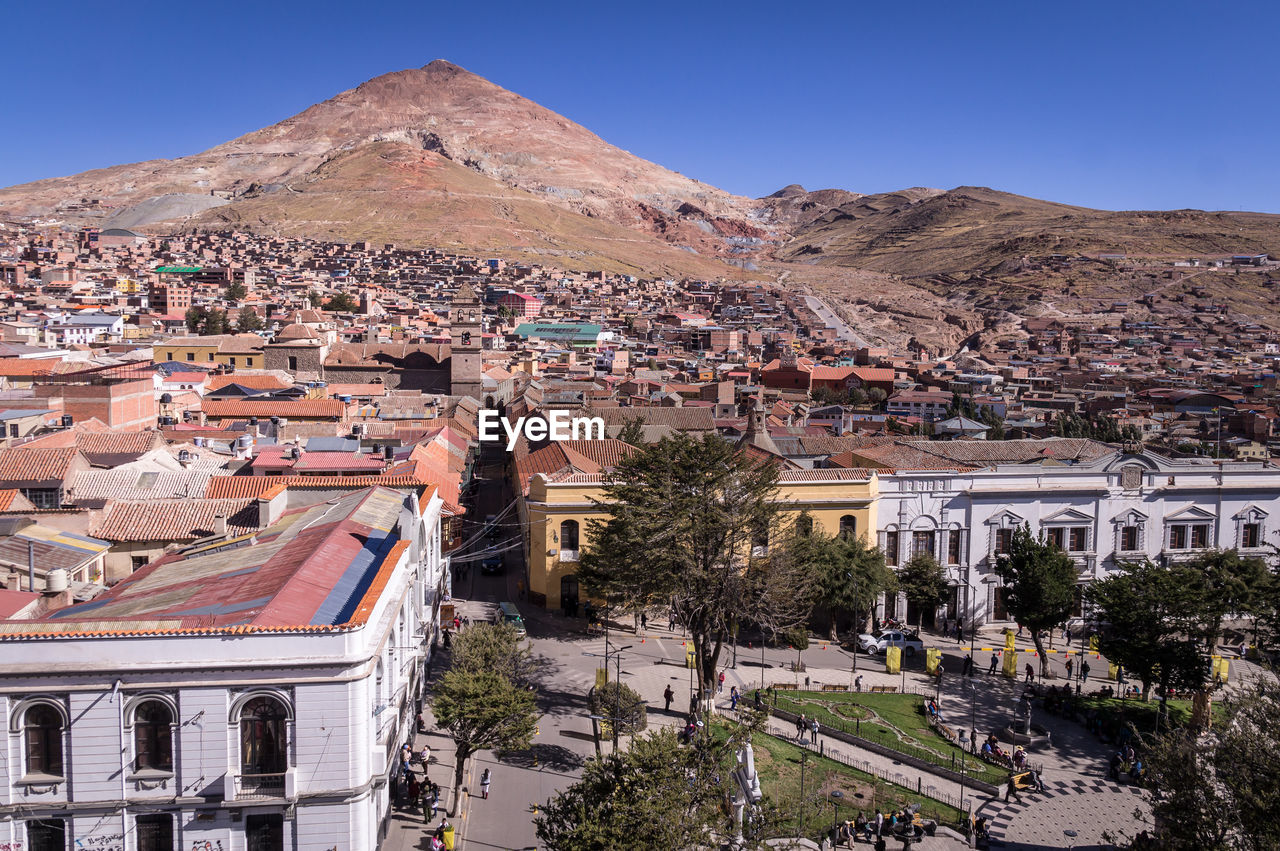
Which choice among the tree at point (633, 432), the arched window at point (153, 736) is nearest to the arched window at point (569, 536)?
the tree at point (633, 432)

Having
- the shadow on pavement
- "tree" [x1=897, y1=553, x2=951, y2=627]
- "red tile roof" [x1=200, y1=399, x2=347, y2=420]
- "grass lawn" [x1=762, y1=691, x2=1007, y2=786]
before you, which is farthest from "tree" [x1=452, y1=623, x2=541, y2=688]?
"red tile roof" [x1=200, y1=399, x2=347, y2=420]

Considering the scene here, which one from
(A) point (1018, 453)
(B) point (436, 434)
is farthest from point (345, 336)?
(A) point (1018, 453)

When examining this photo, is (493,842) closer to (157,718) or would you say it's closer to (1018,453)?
(157,718)

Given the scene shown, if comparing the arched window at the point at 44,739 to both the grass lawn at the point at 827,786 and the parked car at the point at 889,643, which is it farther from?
the parked car at the point at 889,643

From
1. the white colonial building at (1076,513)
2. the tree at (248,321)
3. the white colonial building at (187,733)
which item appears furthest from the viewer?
the tree at (248,321)

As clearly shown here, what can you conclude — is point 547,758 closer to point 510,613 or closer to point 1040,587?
point 510,613
